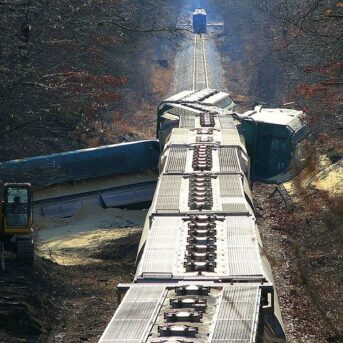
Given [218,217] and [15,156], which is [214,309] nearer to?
[218,217]

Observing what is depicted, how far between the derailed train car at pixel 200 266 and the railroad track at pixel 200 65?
1507 inches

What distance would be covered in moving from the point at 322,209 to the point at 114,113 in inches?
773

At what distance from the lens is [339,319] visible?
18.2 meters

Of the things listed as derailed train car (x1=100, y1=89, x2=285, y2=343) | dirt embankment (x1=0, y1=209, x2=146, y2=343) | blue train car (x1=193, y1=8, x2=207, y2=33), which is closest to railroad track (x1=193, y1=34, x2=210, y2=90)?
blue train car (x1=193, y1=8, x2=207, y2=33)

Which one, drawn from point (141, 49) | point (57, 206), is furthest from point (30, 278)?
point (141, 49)

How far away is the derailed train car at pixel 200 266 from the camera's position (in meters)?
10.1

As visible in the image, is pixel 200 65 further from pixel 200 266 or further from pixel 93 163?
pixel 200 266

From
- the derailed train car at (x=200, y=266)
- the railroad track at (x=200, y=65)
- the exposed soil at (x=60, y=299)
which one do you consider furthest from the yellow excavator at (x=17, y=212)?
the railroad track at (x=200, y=65)

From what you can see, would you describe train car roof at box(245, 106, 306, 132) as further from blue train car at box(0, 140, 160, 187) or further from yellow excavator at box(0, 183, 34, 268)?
yellow excavator at box(0, 183, 34, 268)

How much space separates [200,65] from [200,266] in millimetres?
57282

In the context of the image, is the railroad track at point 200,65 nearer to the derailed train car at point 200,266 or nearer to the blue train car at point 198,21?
the blue train car at point 198,21

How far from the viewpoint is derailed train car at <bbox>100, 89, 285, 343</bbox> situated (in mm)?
10133

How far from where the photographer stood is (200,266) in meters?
12.5

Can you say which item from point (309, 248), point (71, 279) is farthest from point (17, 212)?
point (309, 248)
